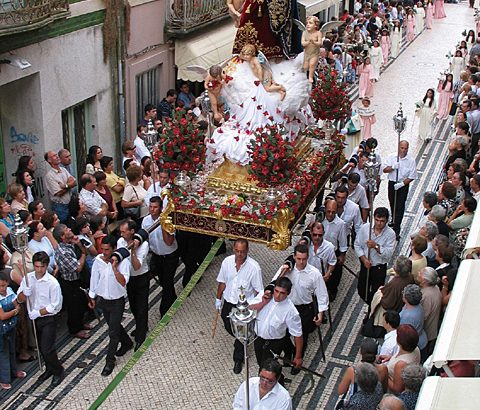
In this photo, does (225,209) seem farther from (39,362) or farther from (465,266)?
(465,266)

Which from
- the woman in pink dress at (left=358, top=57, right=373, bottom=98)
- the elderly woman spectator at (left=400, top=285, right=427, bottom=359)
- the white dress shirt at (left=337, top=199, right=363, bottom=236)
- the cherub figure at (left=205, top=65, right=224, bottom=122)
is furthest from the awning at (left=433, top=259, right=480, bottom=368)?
the woman in pink dress at (left=358, top=57, right=373, bottom=98)

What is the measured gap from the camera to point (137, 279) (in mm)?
9352

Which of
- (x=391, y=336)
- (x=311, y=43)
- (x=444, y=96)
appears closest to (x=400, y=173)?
(x=311, y=43)

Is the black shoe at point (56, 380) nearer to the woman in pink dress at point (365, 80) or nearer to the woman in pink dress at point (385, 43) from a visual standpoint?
the woman in pink dress at point (365, 80)

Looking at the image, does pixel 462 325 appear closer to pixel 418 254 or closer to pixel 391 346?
pixel 391 346

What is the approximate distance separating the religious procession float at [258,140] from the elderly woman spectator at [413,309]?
212 centimetres

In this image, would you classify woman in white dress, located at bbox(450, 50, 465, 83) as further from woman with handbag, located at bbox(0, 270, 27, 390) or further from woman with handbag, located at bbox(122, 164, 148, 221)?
woman with handbag, located at bbox(0, 270, 27, 390)

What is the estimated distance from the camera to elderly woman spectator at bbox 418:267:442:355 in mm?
8414

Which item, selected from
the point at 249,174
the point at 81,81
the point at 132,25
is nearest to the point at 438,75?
the point at 132,25

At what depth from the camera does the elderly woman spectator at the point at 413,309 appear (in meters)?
8.16

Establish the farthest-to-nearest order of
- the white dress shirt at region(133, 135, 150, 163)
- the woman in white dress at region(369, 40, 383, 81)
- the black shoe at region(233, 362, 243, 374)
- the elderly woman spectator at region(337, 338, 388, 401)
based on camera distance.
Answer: the woman in white dress at region(369, 40, 383, 81), the white dress shirt at region(133, 135, 150, 163), the black shoe at region(233, 362, 243, 374), the elderly woman spectator at region(337, 338, 388, 401)

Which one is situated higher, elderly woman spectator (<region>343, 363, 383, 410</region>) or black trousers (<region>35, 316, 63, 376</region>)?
elderly woman spectator (<region>343, 363, 383, 410</region>)

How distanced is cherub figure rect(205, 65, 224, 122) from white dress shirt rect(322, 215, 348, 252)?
7.47 ft

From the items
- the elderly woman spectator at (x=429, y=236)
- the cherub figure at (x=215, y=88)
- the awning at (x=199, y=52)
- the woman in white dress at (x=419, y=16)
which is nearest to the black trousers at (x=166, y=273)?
the cherub figure at (x=215, y=88)
